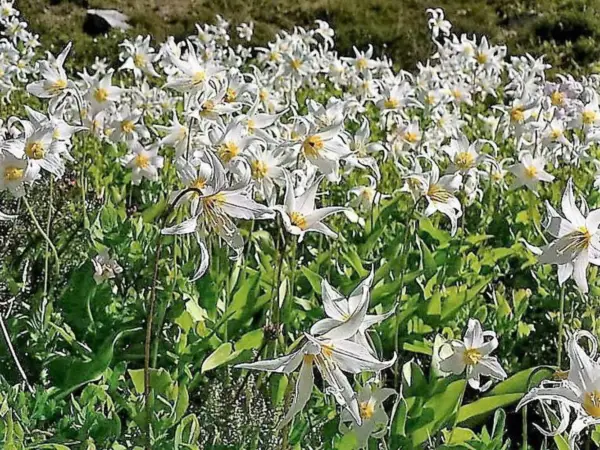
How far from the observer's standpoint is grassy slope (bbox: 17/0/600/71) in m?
11.2

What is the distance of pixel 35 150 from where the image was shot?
2.29 metres

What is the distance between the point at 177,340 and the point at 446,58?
345 centimetres

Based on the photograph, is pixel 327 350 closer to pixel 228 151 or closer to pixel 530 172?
pixel 228 151

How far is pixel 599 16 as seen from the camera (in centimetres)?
1148

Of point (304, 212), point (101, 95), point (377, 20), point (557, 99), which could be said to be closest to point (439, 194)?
point (304, 212)

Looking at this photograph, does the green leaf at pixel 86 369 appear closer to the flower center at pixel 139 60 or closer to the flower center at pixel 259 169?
the flower center at pixel 259 169

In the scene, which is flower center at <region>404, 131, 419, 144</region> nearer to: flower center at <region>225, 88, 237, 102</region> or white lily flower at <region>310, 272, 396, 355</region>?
flower center at <region>225, 88, 237, 102</region>

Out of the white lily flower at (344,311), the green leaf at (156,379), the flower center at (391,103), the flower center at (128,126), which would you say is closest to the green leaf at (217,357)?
the green leaf at (156,379)

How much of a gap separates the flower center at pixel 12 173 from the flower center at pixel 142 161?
1330 millimetres

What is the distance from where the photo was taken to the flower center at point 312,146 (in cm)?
256

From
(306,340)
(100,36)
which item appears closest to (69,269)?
(306,340)

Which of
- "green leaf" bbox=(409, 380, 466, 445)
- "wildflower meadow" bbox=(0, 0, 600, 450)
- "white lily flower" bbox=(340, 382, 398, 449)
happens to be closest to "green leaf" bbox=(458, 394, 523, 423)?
"wildflower meadow" bbox=(0, 0, 600, 450)

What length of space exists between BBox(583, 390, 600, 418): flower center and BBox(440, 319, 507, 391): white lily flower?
0.55 metres

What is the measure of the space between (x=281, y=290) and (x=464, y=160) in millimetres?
850
